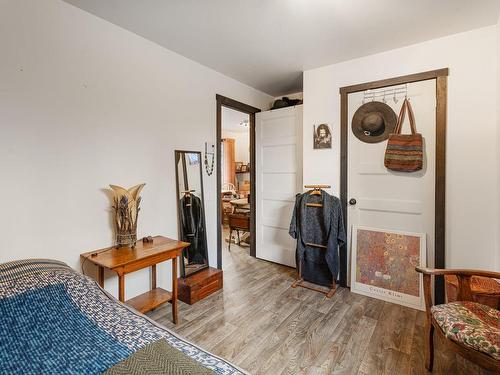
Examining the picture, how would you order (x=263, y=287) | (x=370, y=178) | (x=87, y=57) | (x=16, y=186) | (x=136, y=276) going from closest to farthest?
(x=16, y=186) → (x=87, y=57) → (x=136, y=276) → (x=370, y=178) → (x=263, y=287)

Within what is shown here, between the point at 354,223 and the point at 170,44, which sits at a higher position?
the point at 170,44

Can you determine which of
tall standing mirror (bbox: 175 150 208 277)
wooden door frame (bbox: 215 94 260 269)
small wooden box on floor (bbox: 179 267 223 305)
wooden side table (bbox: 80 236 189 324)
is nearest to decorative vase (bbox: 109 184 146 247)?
wooden side table (bbox: 80 236 189 324)

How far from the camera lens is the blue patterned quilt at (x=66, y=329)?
2.72 feet

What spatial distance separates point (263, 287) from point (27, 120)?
2.51 meters

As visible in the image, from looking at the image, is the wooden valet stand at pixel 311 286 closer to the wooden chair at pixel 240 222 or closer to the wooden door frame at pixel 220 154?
the wooden door frame at pixel 220 154

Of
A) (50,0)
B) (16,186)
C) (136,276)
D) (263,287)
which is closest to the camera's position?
(16,186)

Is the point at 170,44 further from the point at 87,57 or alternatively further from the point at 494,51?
the point at 494,51

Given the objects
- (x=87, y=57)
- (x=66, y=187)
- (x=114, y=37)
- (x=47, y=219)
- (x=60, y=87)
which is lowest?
(x=47, y=219)

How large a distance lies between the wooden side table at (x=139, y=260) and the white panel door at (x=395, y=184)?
1.86 meters

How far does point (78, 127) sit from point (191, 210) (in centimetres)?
127

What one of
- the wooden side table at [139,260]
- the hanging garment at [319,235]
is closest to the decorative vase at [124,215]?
the wooden side table at [139,260]

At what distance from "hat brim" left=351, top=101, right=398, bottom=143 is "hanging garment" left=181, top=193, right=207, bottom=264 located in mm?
1839

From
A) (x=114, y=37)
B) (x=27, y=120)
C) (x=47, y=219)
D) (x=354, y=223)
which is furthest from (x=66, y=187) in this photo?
(x=354, y=223)

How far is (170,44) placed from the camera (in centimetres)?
246
